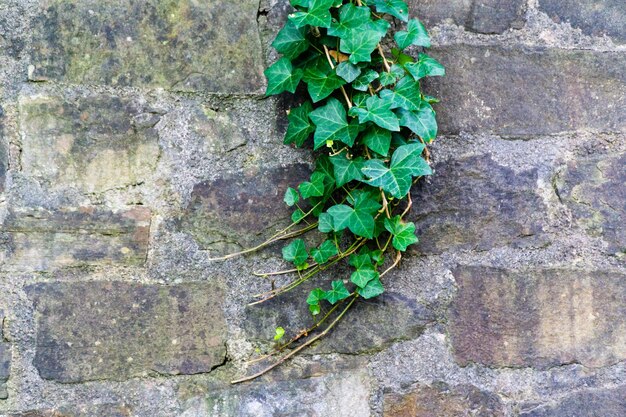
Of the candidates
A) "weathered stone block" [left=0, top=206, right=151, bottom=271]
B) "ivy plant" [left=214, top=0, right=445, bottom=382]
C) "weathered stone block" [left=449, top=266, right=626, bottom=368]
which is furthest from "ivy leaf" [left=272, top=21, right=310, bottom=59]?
"weathered stone block" [left=449, top=266, right=626, bottom=368]

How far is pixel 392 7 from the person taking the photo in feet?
3.64

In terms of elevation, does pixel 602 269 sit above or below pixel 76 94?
below

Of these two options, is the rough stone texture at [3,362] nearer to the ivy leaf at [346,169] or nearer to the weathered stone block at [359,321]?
the weathered stone block at [359,321]

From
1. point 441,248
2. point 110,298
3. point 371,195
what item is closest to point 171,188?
point 110,298

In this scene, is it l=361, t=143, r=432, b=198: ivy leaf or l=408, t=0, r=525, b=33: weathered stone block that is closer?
l=361, t=143, r=432, b=198: ivy leaf

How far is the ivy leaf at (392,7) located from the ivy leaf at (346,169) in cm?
24

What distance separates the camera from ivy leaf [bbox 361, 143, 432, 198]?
107 cm

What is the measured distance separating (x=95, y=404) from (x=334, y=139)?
1.83 ft

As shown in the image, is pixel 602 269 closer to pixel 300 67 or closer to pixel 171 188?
pixel 300 67

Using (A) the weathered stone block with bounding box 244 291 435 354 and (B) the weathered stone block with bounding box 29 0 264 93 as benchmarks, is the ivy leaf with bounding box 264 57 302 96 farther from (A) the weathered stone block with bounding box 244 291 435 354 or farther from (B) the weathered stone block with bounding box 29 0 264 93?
(A) the weathered stone block with bounding box 244 291 435 354

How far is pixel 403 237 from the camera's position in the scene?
112 centimetres

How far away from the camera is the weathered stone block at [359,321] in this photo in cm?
115

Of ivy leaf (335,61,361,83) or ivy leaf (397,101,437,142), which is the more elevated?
ivy leaf (335,61,361,83)

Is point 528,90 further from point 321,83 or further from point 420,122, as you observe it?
point 321,83
